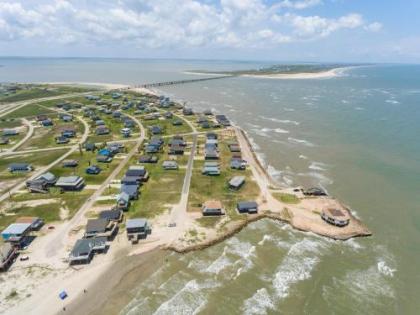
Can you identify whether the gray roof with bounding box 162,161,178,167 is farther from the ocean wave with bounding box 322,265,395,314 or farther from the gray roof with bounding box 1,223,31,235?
the ocean wave with bounding box 322,265,395,314

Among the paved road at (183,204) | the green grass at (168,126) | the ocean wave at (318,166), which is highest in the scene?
the paved road at (183,204)

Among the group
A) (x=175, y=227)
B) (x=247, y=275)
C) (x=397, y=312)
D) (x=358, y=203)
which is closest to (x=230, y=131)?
(x=358, y=203)

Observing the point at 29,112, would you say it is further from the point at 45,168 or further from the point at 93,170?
the point at 93,170

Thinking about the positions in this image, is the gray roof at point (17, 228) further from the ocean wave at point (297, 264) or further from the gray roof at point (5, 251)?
the ocean wave at point (297, 264)

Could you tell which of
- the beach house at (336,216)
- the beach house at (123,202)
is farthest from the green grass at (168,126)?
the beach house at (336,216)

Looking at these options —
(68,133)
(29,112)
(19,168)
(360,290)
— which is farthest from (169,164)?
(29,112)

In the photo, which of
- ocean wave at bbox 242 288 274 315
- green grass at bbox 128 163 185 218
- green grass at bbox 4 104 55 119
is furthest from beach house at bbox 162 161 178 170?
green grass at bbox 4 104 55 119
